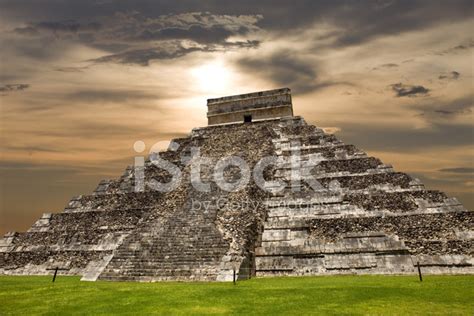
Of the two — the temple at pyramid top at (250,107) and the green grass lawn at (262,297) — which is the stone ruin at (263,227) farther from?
the temple at pyramid top at (250,107)

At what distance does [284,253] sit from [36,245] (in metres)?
14.1

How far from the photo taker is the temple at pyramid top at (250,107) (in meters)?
30.7

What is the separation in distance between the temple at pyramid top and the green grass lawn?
17.1m

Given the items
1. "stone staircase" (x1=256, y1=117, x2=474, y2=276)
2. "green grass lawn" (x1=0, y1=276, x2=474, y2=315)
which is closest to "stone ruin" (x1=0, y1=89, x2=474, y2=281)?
"stone staircase" (x1=256, y1=117, x2=474, y2=276)

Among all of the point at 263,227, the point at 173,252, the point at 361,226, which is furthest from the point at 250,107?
the point at 173,252

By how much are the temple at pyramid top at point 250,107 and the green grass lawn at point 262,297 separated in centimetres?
1707

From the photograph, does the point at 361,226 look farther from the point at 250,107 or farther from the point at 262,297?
the point at 250,107

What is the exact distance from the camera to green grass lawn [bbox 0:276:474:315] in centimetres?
1022

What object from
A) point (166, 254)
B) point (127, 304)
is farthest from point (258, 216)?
point (127, 304)

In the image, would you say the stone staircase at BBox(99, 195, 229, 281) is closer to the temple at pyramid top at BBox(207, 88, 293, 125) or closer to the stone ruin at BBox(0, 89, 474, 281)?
the stone ruin at BBox(0, 89, 474, 281)

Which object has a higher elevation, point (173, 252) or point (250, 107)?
point (250, 107)

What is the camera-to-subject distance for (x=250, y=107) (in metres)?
31.5

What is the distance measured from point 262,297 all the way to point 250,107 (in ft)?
69.3

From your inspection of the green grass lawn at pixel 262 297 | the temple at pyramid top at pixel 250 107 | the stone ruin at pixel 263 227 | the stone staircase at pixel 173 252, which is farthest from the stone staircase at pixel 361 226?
the temple at pyramid top at pixel 250 107
